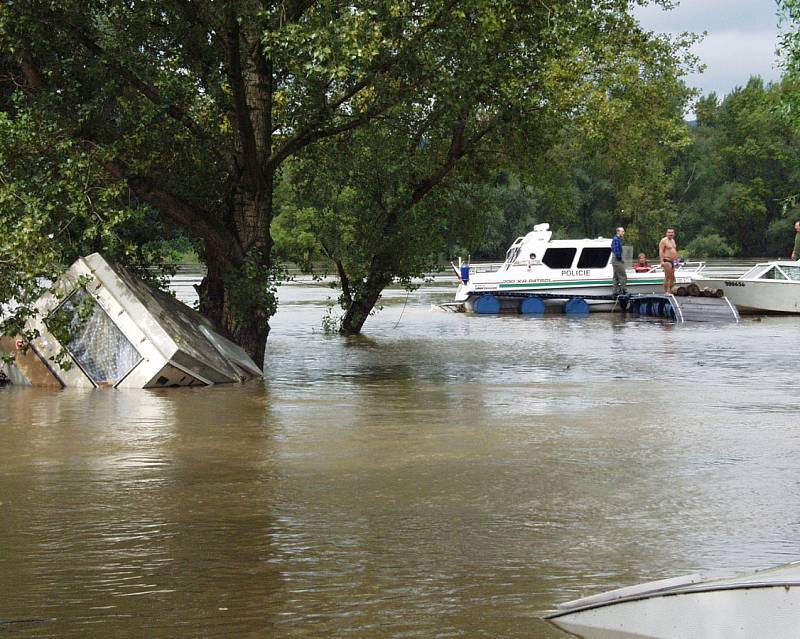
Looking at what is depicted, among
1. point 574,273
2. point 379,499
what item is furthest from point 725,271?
point 379,499

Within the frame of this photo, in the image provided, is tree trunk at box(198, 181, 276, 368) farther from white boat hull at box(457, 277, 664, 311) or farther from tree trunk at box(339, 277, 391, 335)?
white boat hull at box(457, 277, 664, 311)

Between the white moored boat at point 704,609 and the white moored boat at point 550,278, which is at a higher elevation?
the white moored boat at point 550,278

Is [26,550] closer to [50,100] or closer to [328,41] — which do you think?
[328,41]

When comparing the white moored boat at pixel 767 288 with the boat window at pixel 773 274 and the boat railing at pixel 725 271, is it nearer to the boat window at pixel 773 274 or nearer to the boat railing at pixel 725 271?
the boat window at pixel 773 274

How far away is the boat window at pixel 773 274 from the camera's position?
36625 millimetres

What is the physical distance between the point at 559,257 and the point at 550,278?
2.45 ft

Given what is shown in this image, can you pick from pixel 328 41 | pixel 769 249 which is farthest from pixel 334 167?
pixel 769 249

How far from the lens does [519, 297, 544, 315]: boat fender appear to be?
126 ft

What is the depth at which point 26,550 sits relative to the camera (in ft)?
25.4

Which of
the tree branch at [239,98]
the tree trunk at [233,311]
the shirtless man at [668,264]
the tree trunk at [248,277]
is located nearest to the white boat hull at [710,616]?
the tree branch at [239,98]

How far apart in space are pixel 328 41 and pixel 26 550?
9228 millimetres

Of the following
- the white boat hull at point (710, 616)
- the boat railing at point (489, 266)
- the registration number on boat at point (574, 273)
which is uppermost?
the boat railing at point (489, 266)

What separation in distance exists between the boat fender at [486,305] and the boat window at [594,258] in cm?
307

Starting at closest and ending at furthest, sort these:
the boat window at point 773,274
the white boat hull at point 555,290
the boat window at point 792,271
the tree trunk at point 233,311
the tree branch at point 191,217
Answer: the tree branch at point 191,217, the tree trunk at point 233,311, the boat window at point 792,271, the boat window at point 773,274, the white boat hull at point 555,290
